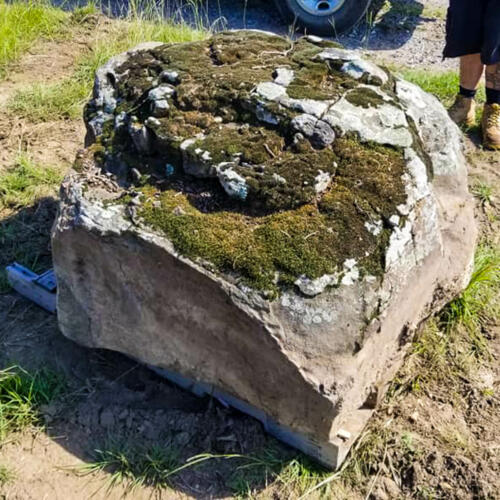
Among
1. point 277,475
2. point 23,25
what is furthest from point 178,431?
point 23,25

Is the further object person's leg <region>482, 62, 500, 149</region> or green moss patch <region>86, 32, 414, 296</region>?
person's leg <region>482, 62, 500, 149</region>

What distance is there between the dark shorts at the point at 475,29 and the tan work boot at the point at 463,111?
0.32m

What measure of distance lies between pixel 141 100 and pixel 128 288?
31.4 inches

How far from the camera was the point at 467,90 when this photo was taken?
4.56 m

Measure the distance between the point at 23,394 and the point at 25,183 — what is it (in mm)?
1517

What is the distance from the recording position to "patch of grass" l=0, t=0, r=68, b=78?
495 cm

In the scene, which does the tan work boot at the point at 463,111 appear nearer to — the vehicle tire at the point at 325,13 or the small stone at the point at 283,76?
the vehicle tire at the point at 325,13

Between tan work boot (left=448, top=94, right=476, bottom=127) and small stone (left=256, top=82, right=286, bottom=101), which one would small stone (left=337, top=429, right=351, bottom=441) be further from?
tan work boot (left=448, top=94, right=476, bottom=127)

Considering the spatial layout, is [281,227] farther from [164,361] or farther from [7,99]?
[7,99]

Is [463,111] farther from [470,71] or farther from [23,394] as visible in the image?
[23,394]

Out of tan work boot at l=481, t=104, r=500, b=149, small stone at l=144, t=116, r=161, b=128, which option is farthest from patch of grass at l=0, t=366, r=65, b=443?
tan work boot at l=481, t=104, r=500, b=149

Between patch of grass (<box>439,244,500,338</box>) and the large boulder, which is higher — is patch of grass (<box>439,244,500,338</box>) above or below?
below

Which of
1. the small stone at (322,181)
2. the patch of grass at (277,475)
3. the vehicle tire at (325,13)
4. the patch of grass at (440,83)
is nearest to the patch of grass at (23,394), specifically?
the patch of grass at (277,475)

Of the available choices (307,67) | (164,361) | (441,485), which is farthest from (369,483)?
(307,67)
